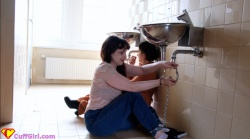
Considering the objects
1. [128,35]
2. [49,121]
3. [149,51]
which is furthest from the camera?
[128,35]

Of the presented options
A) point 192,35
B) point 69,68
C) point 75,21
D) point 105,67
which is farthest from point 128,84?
point 75,21

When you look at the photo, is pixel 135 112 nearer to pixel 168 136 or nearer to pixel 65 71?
pixel 168 136

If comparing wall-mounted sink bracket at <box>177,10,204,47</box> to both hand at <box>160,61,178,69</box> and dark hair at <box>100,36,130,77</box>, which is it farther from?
dark hair at <box>100,36,130,77</box>

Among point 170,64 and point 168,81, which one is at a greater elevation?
point 170,64

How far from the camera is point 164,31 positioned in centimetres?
146

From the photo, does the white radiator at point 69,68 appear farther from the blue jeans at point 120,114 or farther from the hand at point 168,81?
the hand at point 168,81

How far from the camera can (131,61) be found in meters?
2.35

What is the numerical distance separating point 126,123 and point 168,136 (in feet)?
1.12

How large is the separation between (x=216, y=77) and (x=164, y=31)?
1.46ft

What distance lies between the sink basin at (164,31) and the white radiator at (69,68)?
2411 millimetres

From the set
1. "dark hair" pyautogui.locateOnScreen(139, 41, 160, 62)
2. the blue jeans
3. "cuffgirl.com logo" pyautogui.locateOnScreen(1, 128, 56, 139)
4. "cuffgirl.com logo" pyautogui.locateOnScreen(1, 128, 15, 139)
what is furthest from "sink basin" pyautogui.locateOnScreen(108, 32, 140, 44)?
"cuffgirl.com logo" pyautogui.locateOnScreen(1, 128, 15, 139)

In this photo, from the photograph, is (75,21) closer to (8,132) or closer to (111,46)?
(111,46)

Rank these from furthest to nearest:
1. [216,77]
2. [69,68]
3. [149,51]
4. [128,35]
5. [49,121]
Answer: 1. [69,68]
2. [128,35]
3. [149,51]
4. [49,121]
5. [216,77]

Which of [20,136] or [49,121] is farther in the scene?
[49,121]
